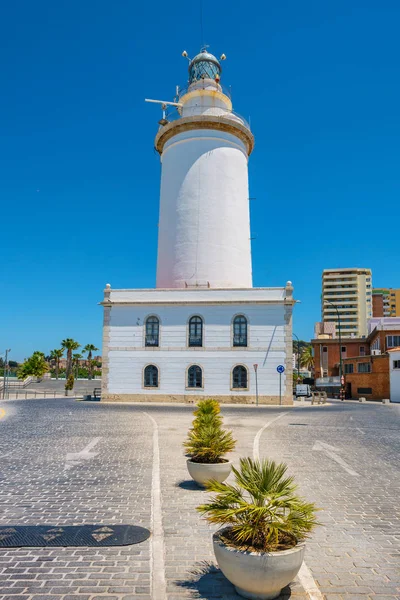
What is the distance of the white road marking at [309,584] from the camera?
4928 millimetres

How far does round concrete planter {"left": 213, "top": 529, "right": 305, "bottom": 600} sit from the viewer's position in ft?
14.9

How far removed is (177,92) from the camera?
4316 cm

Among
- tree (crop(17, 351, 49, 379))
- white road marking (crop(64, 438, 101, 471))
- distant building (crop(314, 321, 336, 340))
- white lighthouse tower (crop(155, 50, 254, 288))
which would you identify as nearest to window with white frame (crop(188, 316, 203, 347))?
white lighthouse tower (crop(155, 50, 254, 288))

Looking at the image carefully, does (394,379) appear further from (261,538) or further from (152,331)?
(261,538)

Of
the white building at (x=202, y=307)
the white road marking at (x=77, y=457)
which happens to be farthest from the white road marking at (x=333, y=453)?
the white building at (x=202, y=307)

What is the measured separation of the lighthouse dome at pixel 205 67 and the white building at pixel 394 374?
92.0 feet

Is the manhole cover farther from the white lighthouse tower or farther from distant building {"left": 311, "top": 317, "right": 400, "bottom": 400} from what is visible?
distant building {"left": 311, "top": 317, "right": 400, "bottom": 400}

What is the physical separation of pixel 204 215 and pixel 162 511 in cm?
3221

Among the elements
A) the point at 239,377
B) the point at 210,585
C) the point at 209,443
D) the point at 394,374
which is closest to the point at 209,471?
the point at 209,443

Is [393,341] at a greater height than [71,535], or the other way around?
[393,341]

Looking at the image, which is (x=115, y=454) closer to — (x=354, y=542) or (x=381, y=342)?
(x=354, y=542)

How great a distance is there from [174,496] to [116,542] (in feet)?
8.05

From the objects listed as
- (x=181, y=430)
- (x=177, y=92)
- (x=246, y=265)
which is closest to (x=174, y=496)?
(x=181, y=430)

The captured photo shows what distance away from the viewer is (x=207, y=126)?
130 ft
